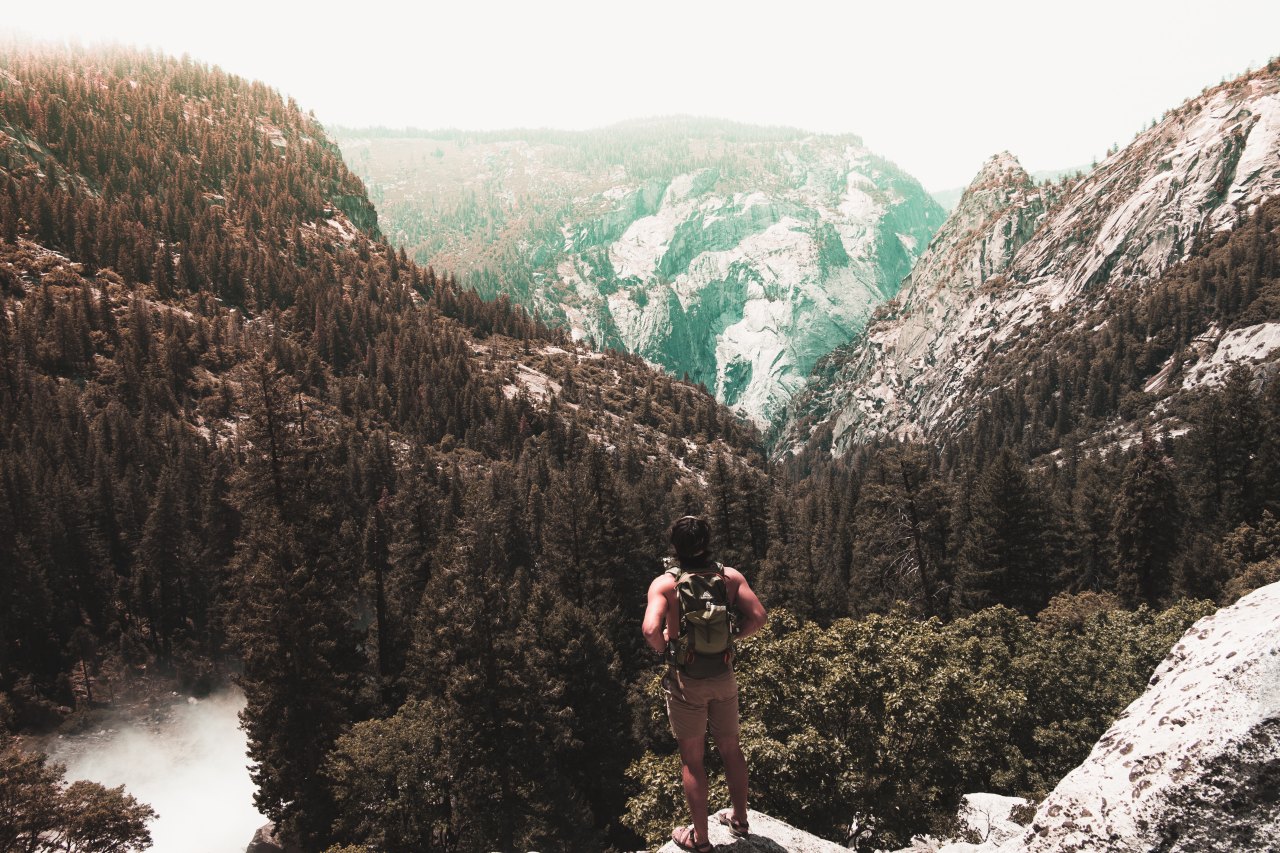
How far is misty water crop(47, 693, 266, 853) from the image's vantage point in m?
38.8

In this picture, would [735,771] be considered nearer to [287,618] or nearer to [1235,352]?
[287,618]

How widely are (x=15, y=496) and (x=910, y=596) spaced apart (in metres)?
78.1

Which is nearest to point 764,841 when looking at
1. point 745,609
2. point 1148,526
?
point 745,609

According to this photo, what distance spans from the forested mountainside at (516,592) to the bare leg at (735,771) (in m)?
8.84

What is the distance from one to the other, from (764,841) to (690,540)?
14.0ft

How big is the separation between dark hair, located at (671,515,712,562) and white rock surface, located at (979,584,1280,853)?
3.84m

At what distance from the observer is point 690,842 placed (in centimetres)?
782

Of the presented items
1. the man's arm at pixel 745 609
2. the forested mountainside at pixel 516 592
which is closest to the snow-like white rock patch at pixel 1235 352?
the forested mountainside at pixel 516 592

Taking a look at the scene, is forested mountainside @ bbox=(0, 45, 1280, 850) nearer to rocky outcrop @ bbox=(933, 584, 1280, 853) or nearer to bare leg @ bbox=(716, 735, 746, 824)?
bare leg @ bbox=(716, 735, 746, 824)

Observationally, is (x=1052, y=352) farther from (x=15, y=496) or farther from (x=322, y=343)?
(x=15, y=496)

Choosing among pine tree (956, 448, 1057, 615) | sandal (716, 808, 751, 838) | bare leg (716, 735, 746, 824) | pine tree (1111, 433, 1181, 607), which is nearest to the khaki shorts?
bare leg (716, 735, 746, 824)

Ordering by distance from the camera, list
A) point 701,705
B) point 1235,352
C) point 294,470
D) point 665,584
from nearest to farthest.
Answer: point 665,584 → point 701,705 → point 294,470 → point 1235,352

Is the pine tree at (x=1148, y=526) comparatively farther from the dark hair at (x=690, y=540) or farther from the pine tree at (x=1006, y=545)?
the dark hair at (x=690, y=540)

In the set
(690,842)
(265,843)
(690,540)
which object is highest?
(690,540)
